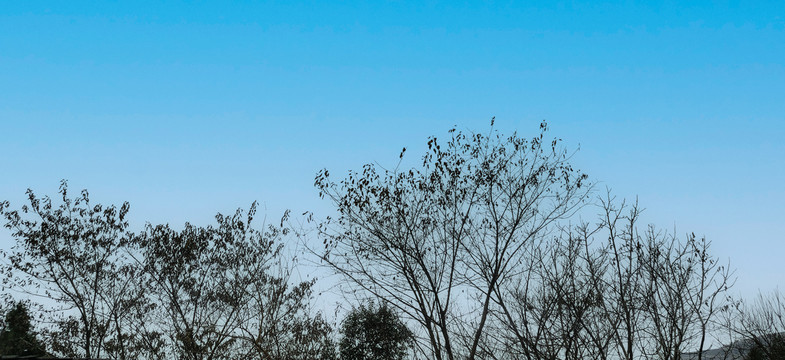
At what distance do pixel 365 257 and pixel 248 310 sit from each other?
19.4 feet

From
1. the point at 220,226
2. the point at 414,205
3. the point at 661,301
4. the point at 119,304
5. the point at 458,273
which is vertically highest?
the point at 220,226

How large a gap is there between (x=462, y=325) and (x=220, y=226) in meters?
8.09

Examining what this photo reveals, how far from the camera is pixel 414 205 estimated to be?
37.4ft

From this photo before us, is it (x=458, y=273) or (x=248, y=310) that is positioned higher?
(x=248, y=310)

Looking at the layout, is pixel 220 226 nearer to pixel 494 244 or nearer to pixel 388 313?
pixel 388 313

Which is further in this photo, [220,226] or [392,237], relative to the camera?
[220,226]

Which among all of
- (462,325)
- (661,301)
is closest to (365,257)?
(462,325)

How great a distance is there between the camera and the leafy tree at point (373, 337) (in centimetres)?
1797

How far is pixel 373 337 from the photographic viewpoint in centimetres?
1806

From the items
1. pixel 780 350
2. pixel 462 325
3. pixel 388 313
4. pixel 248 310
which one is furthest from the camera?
pixel 388 313

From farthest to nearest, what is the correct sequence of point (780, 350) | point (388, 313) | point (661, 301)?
point (388, 313)
point (780, 350)
point (661, 301)

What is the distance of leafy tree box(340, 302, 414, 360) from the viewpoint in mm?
17969

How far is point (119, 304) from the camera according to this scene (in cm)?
1633

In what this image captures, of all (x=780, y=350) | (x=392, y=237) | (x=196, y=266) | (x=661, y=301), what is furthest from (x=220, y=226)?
(x=780, y=350)
